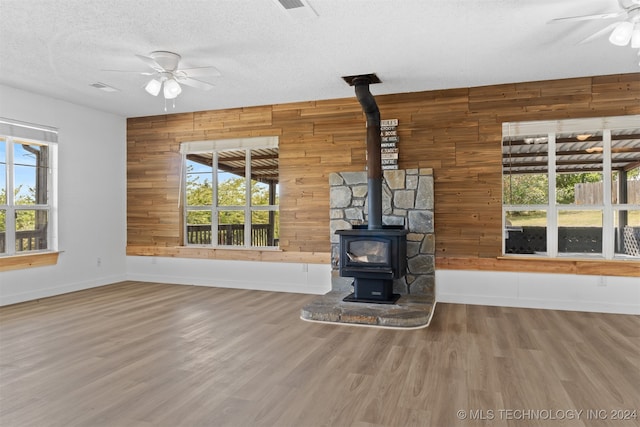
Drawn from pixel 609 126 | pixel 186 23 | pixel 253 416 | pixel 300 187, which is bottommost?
pixel 253 416

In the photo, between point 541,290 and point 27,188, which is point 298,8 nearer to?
A: point 541,290

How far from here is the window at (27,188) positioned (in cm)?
547

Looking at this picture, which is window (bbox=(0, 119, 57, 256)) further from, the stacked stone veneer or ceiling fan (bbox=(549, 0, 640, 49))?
ceiling fan (bbox=(549, 0, 640, 49))

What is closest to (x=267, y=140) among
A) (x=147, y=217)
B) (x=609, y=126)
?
(x=147, y=217)

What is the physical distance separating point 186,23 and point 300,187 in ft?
9.94

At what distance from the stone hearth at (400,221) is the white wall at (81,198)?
3.76 meters

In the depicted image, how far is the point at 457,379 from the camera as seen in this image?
294 cm

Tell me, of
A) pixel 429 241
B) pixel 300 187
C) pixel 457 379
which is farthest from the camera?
pixel 300 187

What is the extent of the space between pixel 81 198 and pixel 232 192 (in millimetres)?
2248

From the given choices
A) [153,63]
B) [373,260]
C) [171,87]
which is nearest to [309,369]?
[373,260]

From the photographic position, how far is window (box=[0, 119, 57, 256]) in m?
5.47

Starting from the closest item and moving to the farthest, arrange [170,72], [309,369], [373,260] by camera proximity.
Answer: [309,369] → [170,72] → [373,260]

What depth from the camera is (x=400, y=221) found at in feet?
17.9

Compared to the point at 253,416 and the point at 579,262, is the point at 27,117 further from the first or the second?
the point at 579,262
